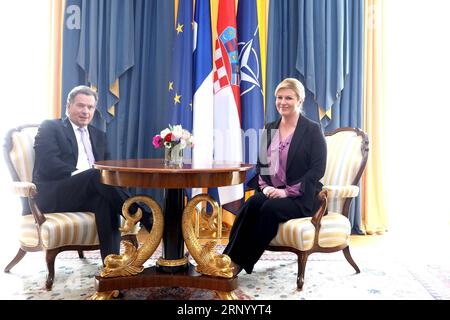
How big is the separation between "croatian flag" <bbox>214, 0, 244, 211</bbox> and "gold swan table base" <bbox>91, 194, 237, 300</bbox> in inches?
62.6

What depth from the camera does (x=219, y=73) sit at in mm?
3762

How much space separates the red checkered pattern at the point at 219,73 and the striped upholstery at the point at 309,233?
5.87ft

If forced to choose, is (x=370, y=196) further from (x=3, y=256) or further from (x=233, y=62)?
(x=3, y=256)

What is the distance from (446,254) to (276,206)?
182 cm

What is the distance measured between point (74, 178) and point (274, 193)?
129 centimetres

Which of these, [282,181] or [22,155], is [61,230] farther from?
[282,181]

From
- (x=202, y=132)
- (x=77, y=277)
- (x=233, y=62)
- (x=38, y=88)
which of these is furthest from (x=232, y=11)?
(x=77, y=277)

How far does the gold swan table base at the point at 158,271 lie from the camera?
203 cm

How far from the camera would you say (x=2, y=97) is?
379 centimetres

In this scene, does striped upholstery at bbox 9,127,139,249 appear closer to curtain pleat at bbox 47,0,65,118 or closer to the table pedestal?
the table pedestal

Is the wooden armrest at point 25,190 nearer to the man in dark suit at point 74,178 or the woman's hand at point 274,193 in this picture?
the man in dark suit at point 74,178

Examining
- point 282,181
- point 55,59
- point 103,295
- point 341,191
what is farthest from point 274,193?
point 55,59

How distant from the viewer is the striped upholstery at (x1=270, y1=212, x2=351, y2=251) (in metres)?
2.30

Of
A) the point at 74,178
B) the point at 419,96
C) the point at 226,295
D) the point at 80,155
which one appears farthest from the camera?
the point at 419,96
